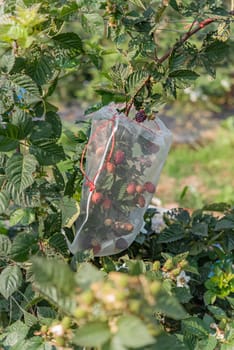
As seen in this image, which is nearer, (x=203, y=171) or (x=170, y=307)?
(x=170, y=307)

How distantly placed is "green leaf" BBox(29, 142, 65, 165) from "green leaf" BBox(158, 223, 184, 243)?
48 cm

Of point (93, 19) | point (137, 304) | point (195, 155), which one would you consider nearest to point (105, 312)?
point (137, 304)

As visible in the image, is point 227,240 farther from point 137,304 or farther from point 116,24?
point 137,304

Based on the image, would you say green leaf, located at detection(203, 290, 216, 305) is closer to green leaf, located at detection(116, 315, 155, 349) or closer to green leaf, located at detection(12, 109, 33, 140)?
green leaf, located at detection(12, 109, 33, 140)

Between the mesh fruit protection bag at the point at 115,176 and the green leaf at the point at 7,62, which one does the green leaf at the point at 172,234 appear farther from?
the green leaf at the point at 7,62

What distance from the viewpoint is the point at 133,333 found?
2.39 ft

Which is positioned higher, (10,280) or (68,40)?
(68,40)

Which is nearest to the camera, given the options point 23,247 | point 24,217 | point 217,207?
point 23,247

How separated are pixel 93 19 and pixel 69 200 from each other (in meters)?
0.39

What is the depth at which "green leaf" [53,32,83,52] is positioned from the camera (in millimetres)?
1261

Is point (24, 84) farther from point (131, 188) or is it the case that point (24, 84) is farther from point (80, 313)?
point (80, 313)

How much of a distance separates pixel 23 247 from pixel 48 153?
0.21m

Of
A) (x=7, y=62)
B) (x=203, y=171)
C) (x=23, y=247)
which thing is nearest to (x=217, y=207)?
(x=23, y=247)

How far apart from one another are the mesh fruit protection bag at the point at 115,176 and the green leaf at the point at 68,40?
0.16 meters
